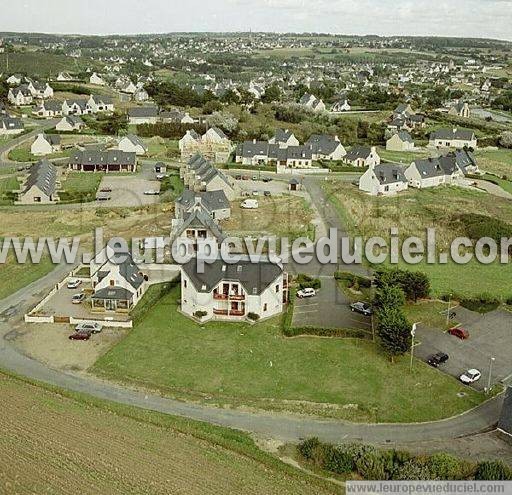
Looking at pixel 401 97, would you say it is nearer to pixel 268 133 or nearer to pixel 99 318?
pixel 268 133

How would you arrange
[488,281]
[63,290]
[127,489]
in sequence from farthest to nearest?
1. [488,281]
2. [63,290]
3. [127,489]

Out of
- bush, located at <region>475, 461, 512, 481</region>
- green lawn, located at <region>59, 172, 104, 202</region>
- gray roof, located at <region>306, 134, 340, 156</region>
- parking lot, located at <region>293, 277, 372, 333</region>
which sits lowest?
green lawn, located at <region>59, 172, 104, 202</region>

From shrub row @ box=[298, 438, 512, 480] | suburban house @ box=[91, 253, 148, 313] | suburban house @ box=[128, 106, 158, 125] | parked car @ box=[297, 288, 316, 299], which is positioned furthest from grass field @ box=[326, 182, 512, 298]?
suburban house @ box=[128, 106, 158, 125]

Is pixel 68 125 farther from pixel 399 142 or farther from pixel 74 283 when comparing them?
pixel 74 283

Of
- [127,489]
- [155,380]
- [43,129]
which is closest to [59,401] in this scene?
[155,380]

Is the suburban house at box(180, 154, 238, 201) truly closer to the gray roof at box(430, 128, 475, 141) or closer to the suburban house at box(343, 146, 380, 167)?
the suburban house at box(343, 146, 380, 167)

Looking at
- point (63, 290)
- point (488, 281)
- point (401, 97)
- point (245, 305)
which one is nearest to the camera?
point (245, 305)

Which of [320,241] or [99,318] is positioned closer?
[99,318]

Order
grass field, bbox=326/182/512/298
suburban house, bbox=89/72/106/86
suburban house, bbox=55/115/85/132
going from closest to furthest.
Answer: grass field, bbox=326/182/512/298 → suburban house, bbox=55/115/85/132 → suburban house, bbox=89/72/106/86
